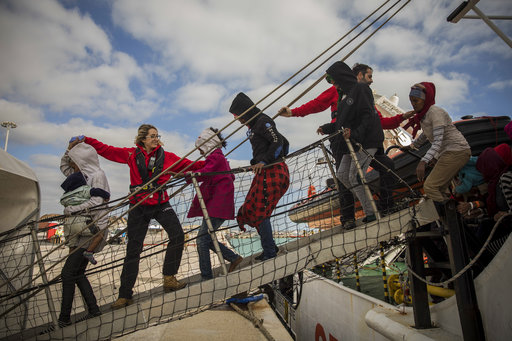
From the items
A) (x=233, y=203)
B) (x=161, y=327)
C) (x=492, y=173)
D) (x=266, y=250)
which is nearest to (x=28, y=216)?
(x=161, y=327)

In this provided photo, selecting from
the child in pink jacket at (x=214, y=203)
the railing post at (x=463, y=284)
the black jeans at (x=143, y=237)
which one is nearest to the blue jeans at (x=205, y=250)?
the child in pink jacket at (x=214, y=203)

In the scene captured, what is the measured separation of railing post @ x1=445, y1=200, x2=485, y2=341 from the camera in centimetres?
180

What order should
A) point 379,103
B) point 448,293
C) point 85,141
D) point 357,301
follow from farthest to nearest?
point 379,103 < point 357,301 < point 85,141 < point 448,293

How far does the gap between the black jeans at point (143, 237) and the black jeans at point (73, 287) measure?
366mm

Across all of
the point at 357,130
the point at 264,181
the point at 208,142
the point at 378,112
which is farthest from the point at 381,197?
the point at 208,142

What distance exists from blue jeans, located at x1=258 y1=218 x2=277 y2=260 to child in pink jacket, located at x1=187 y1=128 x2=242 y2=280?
0.34 meters

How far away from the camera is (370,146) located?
8.40ft

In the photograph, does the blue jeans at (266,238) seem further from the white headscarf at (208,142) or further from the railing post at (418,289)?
the railing post at (418,289)

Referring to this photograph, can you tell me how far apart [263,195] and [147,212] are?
103cm

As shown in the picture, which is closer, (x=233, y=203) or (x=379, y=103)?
(x=233, y=203)

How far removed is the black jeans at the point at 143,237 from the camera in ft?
7.63

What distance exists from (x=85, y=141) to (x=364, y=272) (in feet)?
21.4

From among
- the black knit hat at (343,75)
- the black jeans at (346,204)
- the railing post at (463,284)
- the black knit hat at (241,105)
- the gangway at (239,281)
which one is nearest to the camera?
the railing post at (463,284)

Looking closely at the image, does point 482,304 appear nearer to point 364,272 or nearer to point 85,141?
point 85,141
